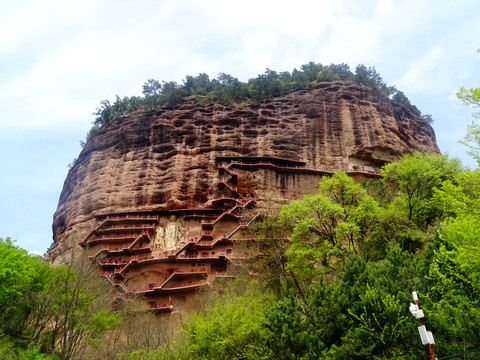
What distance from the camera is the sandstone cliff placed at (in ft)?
125

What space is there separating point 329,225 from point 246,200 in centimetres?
1429

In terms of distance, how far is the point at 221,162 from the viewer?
129 ft

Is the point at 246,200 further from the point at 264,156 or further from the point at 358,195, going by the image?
the point at 358,195

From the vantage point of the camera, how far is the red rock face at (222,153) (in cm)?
3769

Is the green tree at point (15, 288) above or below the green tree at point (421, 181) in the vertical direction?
below

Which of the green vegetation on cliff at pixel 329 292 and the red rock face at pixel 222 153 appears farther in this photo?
the red rock face at pixel 222 153

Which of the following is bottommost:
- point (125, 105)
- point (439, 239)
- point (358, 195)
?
point (439, 239)

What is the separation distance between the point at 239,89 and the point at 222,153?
10593mm

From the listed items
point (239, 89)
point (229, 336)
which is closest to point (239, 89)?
point (239, 89)

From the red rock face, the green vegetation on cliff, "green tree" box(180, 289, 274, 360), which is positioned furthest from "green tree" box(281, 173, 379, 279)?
the red rock face

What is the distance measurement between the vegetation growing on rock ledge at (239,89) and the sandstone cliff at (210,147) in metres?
1.60

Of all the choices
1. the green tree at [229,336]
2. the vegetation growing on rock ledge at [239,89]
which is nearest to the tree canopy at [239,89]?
the vegetation growing on rock ledge at [239,89]

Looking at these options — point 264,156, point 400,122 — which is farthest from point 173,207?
point 400,122

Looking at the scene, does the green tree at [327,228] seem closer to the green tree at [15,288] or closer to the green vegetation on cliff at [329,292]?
the green vegetation on cliff at [329,292]
